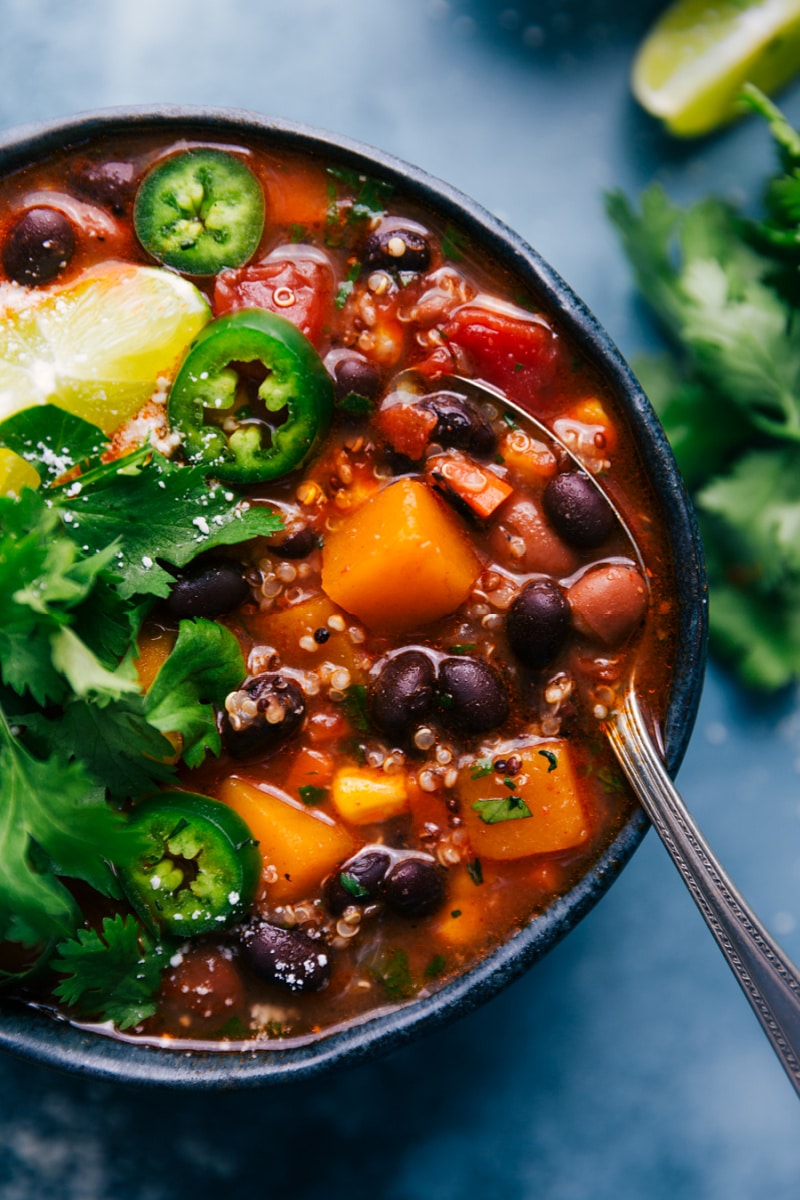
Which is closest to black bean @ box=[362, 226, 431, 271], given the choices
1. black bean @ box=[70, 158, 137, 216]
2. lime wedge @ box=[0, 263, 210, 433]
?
lime wedge @ box=[0, 263, 210, 433]

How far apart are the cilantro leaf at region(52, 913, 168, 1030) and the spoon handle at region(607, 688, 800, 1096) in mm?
1017

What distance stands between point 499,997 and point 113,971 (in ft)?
3.45

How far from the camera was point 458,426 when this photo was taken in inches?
87.4

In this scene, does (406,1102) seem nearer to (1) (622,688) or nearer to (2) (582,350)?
(1) (622,688)

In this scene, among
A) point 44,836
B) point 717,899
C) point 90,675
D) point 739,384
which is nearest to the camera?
point 90,675

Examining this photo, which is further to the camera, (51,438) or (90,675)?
(51,438)

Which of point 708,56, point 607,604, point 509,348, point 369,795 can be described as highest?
point 708,56

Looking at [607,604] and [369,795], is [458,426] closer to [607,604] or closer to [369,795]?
[607,604]

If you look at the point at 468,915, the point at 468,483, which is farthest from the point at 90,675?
the point at 468,915

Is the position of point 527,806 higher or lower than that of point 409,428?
lower

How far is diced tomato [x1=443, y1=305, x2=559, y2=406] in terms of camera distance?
230cm

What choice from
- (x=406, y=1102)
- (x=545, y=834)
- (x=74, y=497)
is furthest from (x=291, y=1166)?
(x=74, y=497)

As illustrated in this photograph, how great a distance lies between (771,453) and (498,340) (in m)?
0.88

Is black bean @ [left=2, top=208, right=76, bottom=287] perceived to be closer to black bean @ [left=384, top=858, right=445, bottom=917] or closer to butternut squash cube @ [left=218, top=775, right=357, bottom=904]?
butternut squash cube @ [left=218, top=775, right=357, bottom=904]
